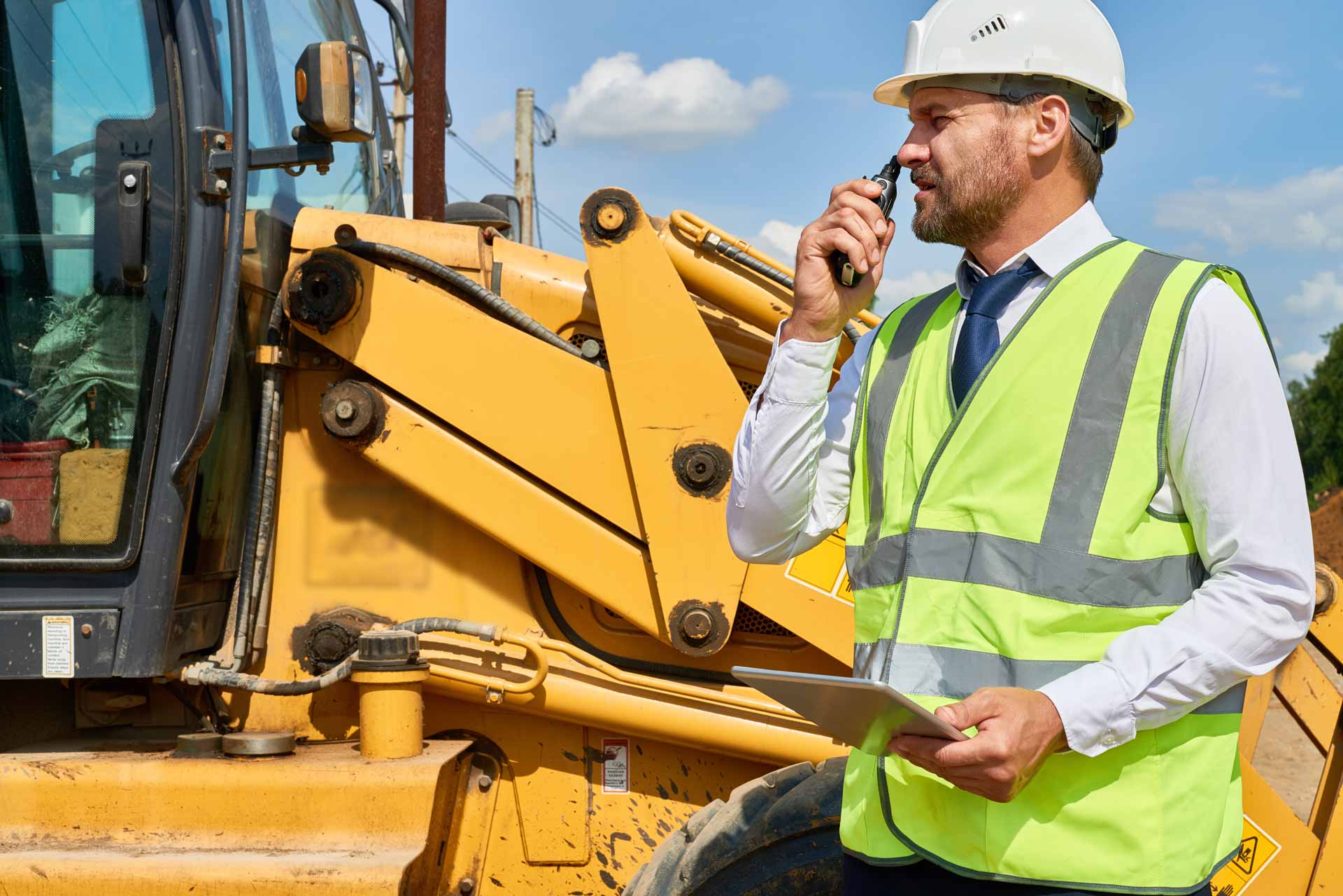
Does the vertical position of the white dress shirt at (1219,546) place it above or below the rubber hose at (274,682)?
above

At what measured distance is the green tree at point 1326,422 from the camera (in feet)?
67.3

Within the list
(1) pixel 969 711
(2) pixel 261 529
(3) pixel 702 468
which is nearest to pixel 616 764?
(3) pixel 702 468

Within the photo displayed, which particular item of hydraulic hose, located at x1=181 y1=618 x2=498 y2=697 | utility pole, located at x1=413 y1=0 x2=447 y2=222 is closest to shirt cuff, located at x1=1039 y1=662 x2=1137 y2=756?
hydraulic hose, located at x1=181 y1=618 x2=498 y2=697

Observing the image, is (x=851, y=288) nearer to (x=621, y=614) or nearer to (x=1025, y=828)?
(x=1025, y=828)

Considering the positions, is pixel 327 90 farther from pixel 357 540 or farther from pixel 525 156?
pixel 525 156

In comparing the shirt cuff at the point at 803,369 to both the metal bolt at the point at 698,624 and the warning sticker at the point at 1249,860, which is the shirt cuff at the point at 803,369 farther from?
the warning sticker at the point at 1249,860

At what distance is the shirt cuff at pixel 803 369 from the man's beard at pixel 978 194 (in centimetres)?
22

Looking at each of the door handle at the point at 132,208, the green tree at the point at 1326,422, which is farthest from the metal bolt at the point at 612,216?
the green tree at the point at 1326,422

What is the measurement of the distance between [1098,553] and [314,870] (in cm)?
166

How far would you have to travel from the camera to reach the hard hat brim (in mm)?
1627

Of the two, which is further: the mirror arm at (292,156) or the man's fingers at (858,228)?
the mirror arm at (292,156)

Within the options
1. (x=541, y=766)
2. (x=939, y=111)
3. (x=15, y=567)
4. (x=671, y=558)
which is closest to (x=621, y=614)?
(x=671, y=558)

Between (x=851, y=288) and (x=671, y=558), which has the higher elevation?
(x=851, y=288)

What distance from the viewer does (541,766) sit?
2.79 m
